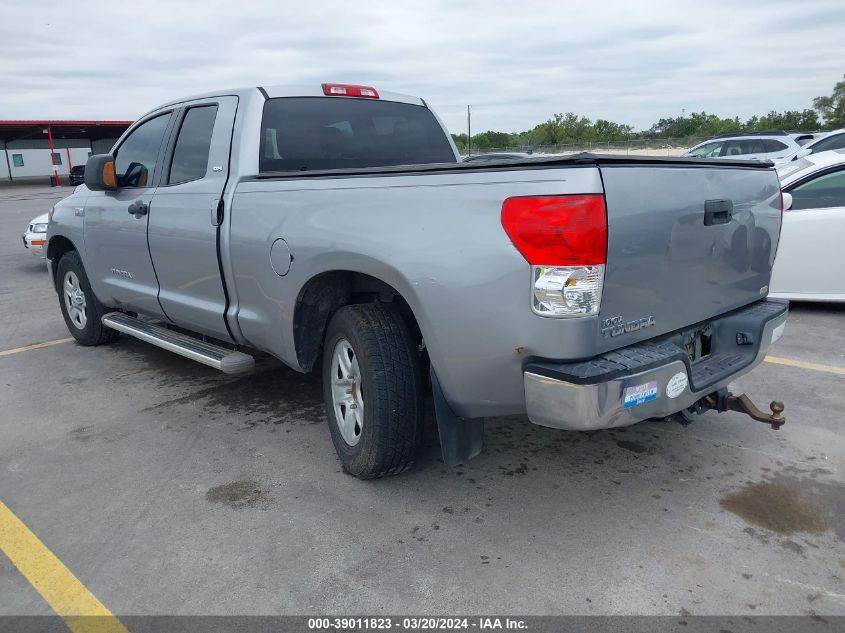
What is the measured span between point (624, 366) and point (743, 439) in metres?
1.70

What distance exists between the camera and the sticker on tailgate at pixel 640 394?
103 inches

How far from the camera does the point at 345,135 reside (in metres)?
4.50

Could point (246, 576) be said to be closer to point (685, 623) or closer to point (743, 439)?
point (685, 623)

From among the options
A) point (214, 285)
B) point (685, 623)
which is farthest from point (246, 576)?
point (214, 285)

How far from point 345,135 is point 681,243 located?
2401 mm

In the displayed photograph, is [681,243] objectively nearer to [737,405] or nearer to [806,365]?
[737,405]

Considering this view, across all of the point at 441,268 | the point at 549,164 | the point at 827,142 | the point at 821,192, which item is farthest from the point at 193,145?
the point at 827,142

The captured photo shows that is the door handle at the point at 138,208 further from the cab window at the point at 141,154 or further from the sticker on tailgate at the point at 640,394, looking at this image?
the sticker on tailgate at the point at 640,394

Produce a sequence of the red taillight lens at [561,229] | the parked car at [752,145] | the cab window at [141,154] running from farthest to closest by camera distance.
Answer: the parked car at [752,145] < the cab window at [141,154] < the red taillight lens at [561,229]

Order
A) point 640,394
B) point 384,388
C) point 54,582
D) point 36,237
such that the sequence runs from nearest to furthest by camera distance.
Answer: point 640,394, point 54,582, point 384,388, point 36,237

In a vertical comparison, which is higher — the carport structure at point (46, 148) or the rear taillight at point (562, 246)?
the carport structure at point (46, 148)

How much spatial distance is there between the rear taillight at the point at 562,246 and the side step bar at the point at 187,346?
2131 millimetres

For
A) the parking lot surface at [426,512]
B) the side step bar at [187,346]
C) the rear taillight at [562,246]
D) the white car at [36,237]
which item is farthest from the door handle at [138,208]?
the white car at [36,237]

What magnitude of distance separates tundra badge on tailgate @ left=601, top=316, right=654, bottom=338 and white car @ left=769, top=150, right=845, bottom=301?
4.02m
